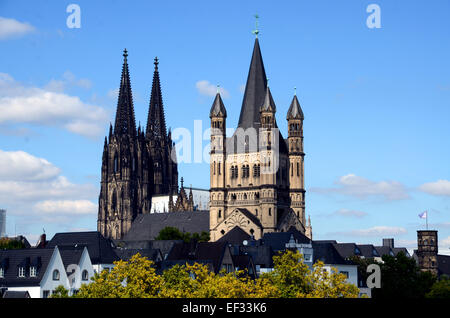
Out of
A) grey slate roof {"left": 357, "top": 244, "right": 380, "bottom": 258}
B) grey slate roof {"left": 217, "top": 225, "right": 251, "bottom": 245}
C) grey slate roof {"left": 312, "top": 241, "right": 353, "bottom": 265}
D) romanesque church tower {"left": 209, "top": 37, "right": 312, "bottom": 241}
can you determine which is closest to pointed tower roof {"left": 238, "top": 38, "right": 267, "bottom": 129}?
romanesque church tower {"left": 209, "top": 37, "right": 312, "bottom": 241}

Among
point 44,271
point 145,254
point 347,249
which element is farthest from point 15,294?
point 347,249

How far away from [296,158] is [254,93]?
52.6 ft

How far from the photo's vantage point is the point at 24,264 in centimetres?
8694

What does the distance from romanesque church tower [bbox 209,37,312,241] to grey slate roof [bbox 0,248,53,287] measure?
307 ft

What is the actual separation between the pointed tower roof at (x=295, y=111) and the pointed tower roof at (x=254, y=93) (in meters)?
7.20

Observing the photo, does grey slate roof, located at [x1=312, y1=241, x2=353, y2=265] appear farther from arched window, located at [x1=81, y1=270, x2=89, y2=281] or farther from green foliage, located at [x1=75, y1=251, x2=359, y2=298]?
arched window, located at [x1=81, y1=270, x2=89, y2=281]

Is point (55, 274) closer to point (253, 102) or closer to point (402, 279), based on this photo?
point (402, 279)

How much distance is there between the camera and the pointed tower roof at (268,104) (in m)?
184

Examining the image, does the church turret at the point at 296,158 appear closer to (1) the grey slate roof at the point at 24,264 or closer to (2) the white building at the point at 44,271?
(2) the white building at the point at 44,271
